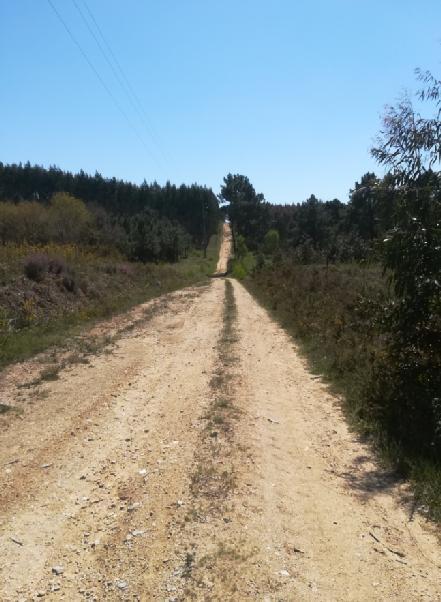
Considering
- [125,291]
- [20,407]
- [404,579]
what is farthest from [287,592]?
[125,291]

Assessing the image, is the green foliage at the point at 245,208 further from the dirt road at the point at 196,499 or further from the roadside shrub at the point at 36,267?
the dirt road at the point at 196,499

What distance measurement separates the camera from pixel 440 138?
23.0 feet

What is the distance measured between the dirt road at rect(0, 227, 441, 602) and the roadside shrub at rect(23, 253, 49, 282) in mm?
9969

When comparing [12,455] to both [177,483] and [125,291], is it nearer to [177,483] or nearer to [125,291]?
[177,483]

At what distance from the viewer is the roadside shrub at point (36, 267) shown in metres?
18.5

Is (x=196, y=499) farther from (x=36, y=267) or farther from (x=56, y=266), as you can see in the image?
(x=56, y=266)

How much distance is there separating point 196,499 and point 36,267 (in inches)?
631

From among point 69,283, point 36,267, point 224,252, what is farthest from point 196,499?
point 224,252

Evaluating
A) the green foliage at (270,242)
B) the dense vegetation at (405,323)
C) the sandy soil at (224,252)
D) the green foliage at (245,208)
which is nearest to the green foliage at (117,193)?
the sandy soil at (224,252)

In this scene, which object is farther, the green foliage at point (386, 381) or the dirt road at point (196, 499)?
the green foliage at point (386, 381)

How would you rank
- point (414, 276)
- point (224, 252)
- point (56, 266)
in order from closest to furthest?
point (414, 276) < point (56, 266) < point (224, 252)

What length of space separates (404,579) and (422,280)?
4482mm

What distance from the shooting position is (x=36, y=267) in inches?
742

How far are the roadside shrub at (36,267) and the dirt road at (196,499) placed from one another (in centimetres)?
997
